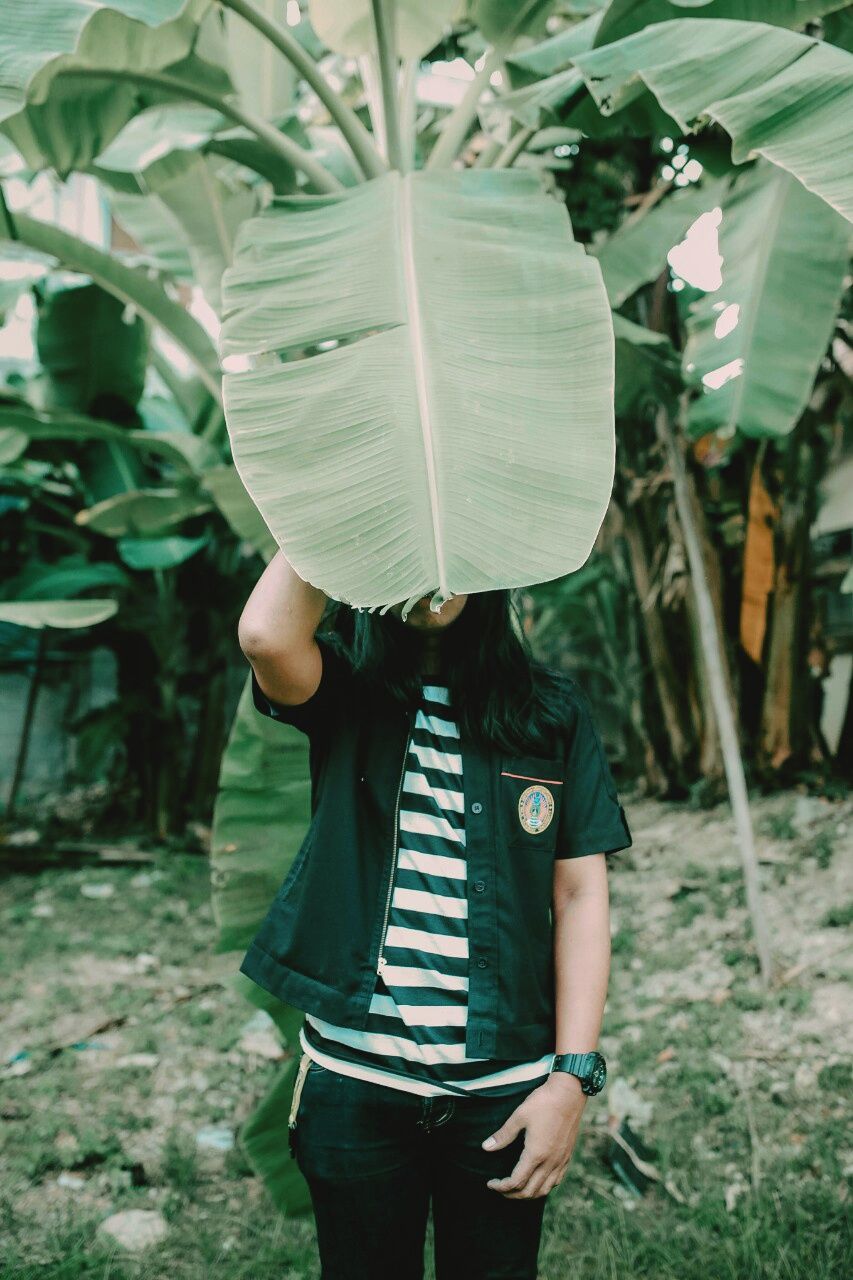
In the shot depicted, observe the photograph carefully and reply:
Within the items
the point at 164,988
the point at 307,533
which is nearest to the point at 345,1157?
the point at 307,533

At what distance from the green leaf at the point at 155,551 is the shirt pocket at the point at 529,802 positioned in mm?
2980

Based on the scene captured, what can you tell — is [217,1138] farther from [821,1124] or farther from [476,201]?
[476,201]

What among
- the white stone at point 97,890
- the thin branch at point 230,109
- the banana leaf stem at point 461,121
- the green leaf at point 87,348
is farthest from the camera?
the white stone at point 97,890

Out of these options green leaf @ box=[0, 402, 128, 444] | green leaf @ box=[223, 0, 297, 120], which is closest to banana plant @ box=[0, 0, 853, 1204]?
green leaf @ box=[223, 0, 297, 120]

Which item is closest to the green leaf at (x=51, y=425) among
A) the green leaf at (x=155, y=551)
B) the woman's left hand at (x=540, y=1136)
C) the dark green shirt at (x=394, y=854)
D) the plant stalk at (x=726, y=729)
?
the green leaf at (x=155, y=551)

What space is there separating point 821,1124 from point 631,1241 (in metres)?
0.57

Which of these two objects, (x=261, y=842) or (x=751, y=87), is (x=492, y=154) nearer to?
(x=751, y=87)

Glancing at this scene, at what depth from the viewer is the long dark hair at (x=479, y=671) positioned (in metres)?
1.27

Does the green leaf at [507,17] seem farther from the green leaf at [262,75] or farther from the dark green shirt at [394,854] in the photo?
the dark green shirt at [394,854]

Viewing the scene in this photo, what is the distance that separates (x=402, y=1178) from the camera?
3.89ft

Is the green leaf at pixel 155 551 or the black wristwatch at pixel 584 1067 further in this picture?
the green leaf at pixel 155 551

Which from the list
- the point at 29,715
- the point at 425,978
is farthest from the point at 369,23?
the point at 29,715

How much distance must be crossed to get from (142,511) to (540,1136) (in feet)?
9.98

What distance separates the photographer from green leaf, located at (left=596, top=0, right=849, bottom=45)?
182 cm
